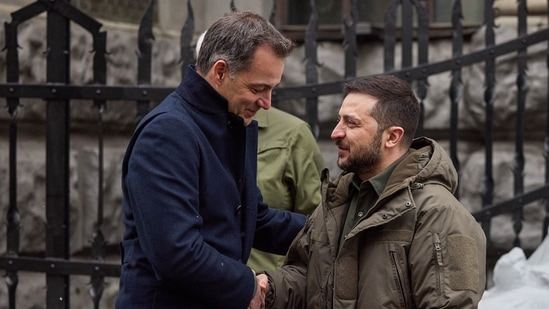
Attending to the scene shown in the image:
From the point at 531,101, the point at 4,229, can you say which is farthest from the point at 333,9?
the point at 4,229

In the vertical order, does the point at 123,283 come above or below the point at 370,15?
below

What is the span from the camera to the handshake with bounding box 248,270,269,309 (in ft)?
8.75

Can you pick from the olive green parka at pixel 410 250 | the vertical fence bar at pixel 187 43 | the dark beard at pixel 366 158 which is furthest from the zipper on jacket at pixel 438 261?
the vertical fence bar at pixel 187 43

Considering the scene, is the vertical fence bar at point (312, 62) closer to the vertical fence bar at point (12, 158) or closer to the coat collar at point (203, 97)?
the vertical fence bar at point (12, 158)

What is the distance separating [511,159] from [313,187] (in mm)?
1895

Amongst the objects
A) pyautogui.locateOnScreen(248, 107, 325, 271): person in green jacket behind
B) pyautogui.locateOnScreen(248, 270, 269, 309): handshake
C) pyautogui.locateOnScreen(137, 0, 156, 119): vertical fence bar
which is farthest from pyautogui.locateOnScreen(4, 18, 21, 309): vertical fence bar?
pyautogui.locateOnScreen(248, 270, 269, 309): handshake

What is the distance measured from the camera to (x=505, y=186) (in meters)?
5.35

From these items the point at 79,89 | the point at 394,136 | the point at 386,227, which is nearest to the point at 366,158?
the point at 394,136

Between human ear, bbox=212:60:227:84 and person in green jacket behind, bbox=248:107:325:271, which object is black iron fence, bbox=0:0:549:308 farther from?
human ear, bbox=212:60:227:84

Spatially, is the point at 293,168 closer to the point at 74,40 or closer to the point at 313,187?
the point at 313,187

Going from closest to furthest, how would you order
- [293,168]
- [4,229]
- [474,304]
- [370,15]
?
[474,304] → [293,168] → [4,229] → [370,15]

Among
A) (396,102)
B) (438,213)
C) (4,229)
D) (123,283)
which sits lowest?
(4,229)

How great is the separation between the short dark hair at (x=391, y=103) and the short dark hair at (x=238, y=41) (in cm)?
24

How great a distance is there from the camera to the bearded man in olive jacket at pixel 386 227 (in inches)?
97.7
